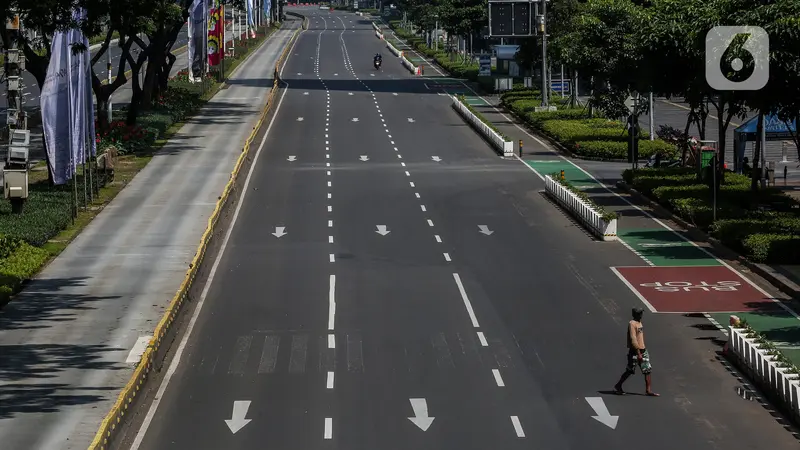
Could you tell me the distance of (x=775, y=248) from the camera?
45.1 meters

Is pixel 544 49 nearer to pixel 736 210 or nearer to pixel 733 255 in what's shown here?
pixel 736 210

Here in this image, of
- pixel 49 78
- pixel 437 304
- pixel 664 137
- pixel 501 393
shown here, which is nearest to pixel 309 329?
pixel 437 304

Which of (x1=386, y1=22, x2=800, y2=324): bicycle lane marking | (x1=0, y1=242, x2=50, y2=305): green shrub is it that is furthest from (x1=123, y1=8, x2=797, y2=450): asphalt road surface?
(x1=0, y1=242, x2=50, y2=305): green shrub

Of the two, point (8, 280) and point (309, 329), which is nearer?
point (309, 329)

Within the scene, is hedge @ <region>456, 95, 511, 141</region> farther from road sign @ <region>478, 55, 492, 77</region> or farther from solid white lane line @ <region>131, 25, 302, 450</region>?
solid white lane line @ <region>131, 25, 302, 450</region>

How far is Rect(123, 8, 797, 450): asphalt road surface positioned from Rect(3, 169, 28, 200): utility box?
317 inches

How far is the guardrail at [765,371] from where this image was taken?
94.6 ft

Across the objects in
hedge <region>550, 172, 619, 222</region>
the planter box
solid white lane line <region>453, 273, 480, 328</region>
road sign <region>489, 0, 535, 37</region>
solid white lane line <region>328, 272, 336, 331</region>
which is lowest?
solid white lane line <region>453, 273, 480, 328</region>

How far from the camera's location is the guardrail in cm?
2883

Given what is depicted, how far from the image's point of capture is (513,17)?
10044cm

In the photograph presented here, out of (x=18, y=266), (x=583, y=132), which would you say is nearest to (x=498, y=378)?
(x=18, y=266)

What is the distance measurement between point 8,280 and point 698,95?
3163 cm

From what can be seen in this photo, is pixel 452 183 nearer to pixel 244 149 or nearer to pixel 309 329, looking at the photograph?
pixel 244 149
